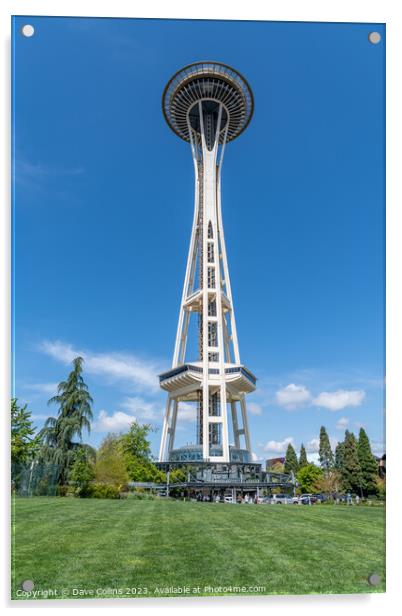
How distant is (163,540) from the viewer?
5.68m

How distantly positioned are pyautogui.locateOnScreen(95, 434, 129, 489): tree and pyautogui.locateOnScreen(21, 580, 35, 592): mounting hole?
5.77m

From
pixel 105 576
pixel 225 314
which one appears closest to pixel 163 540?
pixel 105 576

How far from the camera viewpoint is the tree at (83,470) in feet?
30.5

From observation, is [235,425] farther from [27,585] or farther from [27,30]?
[27,30]

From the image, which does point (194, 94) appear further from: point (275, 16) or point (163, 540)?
point (163, 540)

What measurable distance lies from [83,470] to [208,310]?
23.3 meters

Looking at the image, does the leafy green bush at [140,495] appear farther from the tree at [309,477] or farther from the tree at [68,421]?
the tree at [309,477]

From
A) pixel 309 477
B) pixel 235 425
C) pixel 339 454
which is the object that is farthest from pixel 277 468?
pixel 339 454

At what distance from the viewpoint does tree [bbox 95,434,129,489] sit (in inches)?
427

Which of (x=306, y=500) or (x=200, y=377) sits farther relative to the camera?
(x=200, y=377)

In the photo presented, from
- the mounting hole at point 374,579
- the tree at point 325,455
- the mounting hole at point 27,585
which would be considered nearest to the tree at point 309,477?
the tree at point 325,455

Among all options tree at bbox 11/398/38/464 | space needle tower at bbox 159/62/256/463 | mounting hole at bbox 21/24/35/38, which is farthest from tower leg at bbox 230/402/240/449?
mounting hole at bbox 21/24/35/38

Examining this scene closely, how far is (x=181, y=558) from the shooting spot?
5.06 meters

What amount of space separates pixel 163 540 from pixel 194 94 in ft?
100
